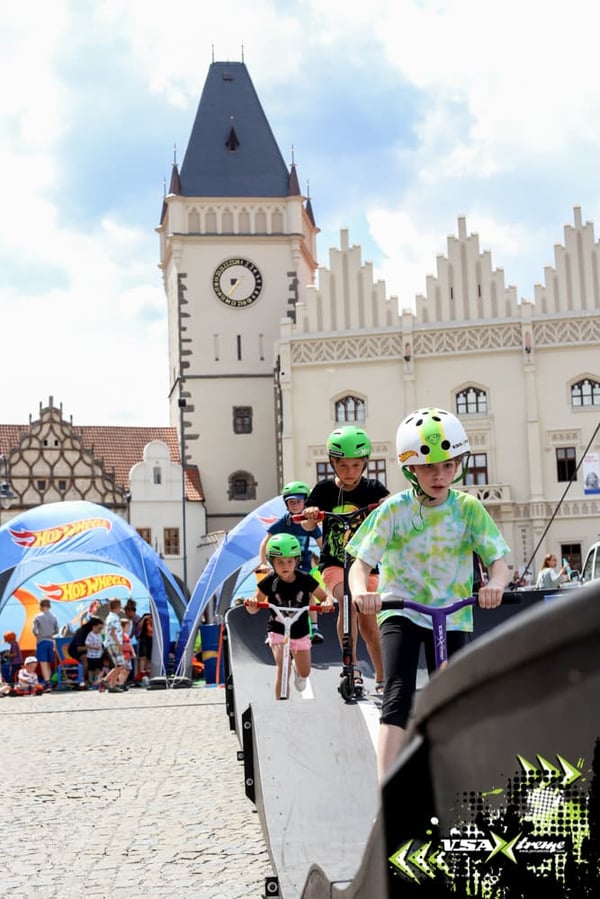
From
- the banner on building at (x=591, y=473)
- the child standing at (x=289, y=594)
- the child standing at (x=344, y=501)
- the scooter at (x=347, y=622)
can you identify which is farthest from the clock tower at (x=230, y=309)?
the scooter at (x=347, y=622)

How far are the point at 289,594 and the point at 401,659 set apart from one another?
3.85 metres

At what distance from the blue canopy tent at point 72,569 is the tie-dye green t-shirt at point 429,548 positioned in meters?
19.0

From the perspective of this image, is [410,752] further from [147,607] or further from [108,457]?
[108,457]

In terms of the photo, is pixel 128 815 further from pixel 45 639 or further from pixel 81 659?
pixel 45 639

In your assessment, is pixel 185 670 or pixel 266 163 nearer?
pixel 185 670

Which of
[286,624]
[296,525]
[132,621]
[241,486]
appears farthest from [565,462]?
[286,624]

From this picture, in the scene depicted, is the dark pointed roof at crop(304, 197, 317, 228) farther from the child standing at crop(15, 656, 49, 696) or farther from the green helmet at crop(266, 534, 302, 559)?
the green helmet at crop(266, 534, 302, 559)

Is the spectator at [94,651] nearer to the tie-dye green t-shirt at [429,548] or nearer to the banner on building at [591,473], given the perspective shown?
the tie-dye green t-shirt at [429,548]

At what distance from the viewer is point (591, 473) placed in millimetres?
41719

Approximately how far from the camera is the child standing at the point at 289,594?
25.9 feet

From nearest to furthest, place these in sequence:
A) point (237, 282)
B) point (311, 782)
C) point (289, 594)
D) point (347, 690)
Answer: point (311, 782)
point (347, 690)
point (289, 594)
point (237, 282)

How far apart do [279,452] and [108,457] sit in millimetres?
8834

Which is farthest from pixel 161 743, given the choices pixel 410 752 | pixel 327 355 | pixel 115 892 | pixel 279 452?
pixel 279 452

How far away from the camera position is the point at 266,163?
5684 centimetres
